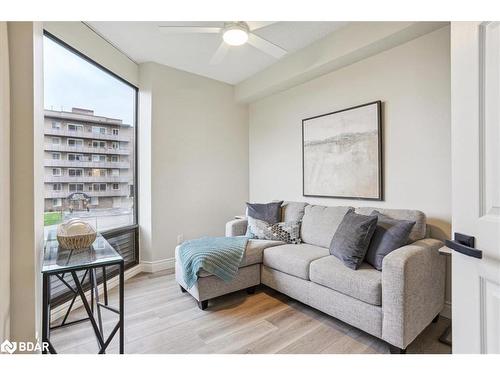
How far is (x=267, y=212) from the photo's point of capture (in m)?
3.12

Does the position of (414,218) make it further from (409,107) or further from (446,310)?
(409,107)

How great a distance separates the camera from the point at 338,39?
2559 millimetres

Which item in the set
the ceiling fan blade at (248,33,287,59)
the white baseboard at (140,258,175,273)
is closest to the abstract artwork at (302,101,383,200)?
the ceiling fan blade at (248,33,287,59)

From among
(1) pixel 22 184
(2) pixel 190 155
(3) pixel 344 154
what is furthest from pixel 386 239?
(2) pixel 190 155

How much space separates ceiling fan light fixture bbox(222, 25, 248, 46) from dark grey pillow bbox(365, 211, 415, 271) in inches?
77.1

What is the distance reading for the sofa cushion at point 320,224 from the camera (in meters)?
2.57

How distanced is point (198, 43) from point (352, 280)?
283cm

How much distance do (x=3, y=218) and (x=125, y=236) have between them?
2164mm

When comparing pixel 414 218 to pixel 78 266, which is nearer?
pixel 78 266

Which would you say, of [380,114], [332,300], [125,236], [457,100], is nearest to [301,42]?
[380,114]

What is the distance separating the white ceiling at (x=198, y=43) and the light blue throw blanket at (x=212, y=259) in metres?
2.01

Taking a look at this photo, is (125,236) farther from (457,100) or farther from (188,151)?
(457,100)

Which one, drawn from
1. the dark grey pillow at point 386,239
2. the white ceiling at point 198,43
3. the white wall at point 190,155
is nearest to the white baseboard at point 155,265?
the white wall at point 190,155

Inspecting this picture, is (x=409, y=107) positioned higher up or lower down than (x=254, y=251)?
higher up
